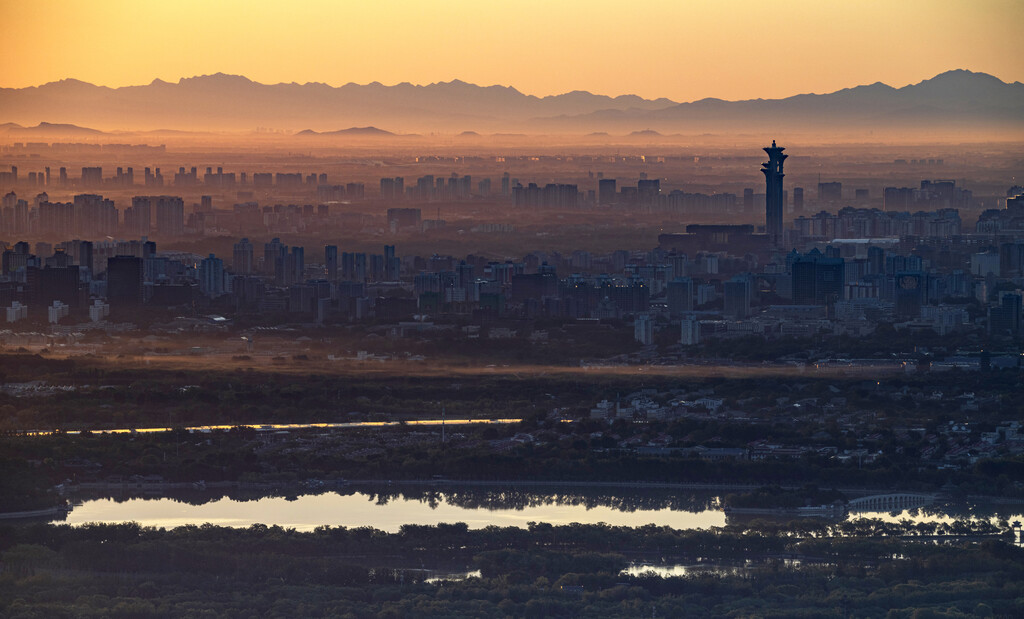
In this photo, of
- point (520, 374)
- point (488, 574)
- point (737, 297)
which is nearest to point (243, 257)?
point (737, 297)

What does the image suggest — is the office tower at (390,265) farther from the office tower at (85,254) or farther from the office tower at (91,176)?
the office tower at (91,176)

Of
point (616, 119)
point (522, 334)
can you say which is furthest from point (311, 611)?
point (616, 119)

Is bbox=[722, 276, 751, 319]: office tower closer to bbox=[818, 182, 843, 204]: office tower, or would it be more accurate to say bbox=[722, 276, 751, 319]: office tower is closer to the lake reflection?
bbox=[818, 182, 843, 204]: office tower

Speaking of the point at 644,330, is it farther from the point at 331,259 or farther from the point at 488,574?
the point at 488,574

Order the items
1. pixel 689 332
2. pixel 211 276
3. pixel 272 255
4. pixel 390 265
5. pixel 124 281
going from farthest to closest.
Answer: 1. pixel 390 265
2. pixel 272 255
3. pixel 211 276
4. pixel 124 281
5. pixel 689 332

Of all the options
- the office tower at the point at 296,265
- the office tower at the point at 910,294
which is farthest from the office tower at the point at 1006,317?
the office tower at the point at 296,265
